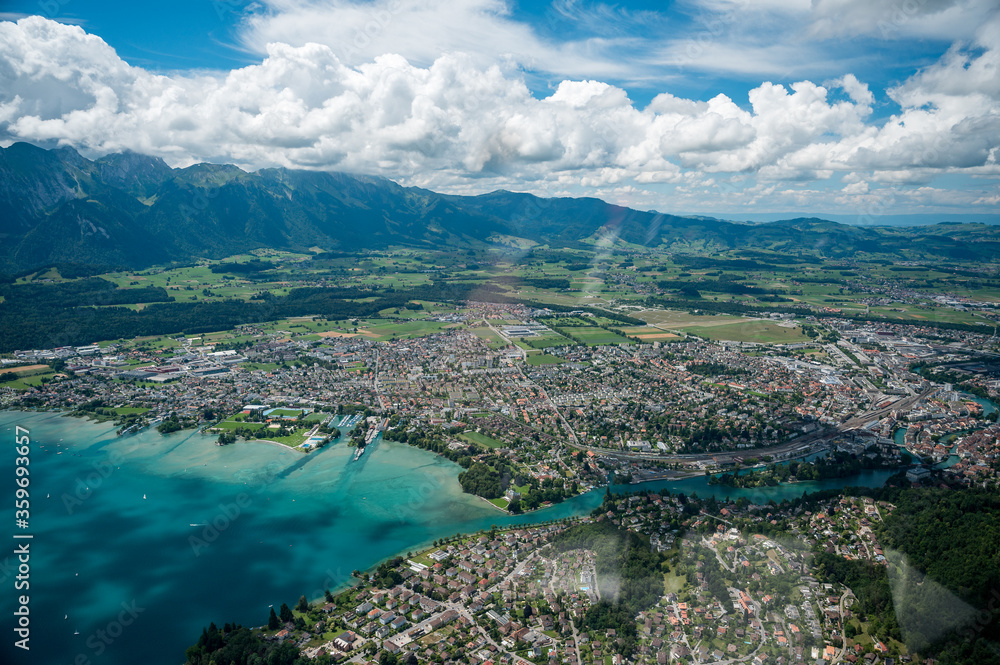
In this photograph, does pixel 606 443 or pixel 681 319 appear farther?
pixel 681 319

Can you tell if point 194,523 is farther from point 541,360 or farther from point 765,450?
point 541,360

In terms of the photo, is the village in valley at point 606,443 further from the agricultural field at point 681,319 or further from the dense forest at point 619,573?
the agricultural field at point 681,319

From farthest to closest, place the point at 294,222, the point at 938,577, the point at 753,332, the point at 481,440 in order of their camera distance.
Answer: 1. the point at 294,222
2. the point at 753,332
3. the point at 481,440
4. the point at 938,577

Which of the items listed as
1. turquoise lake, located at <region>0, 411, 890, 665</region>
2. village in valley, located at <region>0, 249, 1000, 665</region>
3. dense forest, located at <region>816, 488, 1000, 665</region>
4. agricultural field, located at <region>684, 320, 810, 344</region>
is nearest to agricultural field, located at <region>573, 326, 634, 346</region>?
village in valley, located at <region>0, 249, 1000, 665</region>

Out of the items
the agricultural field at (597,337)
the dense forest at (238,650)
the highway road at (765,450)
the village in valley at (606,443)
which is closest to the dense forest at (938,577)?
the village in valley at (606,443)

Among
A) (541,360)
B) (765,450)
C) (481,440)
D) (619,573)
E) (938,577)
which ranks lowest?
(619,573)

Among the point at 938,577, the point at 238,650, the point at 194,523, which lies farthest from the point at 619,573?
the point at 194,523

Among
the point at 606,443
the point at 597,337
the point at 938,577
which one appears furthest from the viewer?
the point at 597,337
